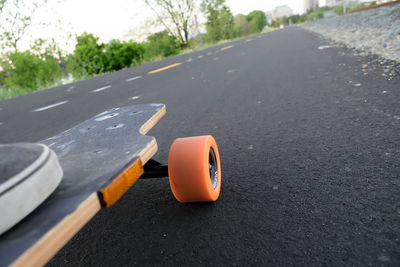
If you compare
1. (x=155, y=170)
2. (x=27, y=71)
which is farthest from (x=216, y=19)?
(x=155, y=170)

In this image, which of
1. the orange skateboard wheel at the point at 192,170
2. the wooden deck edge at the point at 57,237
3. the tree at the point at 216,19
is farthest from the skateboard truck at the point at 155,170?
the tree at the point at 216,19

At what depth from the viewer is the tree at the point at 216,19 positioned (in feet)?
184

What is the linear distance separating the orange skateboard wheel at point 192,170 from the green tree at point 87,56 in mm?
17828

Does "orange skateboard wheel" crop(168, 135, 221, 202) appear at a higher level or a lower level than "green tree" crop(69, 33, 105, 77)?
lower

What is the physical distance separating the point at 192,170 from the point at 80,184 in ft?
2.02

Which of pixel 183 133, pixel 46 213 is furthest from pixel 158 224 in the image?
pixel 183 133

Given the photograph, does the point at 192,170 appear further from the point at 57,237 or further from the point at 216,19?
the point at 216,19

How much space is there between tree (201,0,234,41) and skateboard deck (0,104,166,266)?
186 feet

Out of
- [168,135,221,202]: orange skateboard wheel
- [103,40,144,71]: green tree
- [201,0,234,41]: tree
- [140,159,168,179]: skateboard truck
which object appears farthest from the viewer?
[201,0,234,41]: tree

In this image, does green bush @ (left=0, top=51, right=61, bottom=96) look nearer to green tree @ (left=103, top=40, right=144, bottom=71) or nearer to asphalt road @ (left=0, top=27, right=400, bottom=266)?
green tree @ (left=103, top=40, right=144, bottom=71)

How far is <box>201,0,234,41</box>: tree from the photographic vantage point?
184 ft

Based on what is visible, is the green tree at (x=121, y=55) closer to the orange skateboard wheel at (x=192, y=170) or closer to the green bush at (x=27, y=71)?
the green bush at (x=27, y=71)

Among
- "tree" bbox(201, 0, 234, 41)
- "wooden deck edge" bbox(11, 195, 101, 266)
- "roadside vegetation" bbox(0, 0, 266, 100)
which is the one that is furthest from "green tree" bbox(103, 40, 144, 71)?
"tree" bbox(201, 0, 234, 41)

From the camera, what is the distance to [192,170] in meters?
1.40
